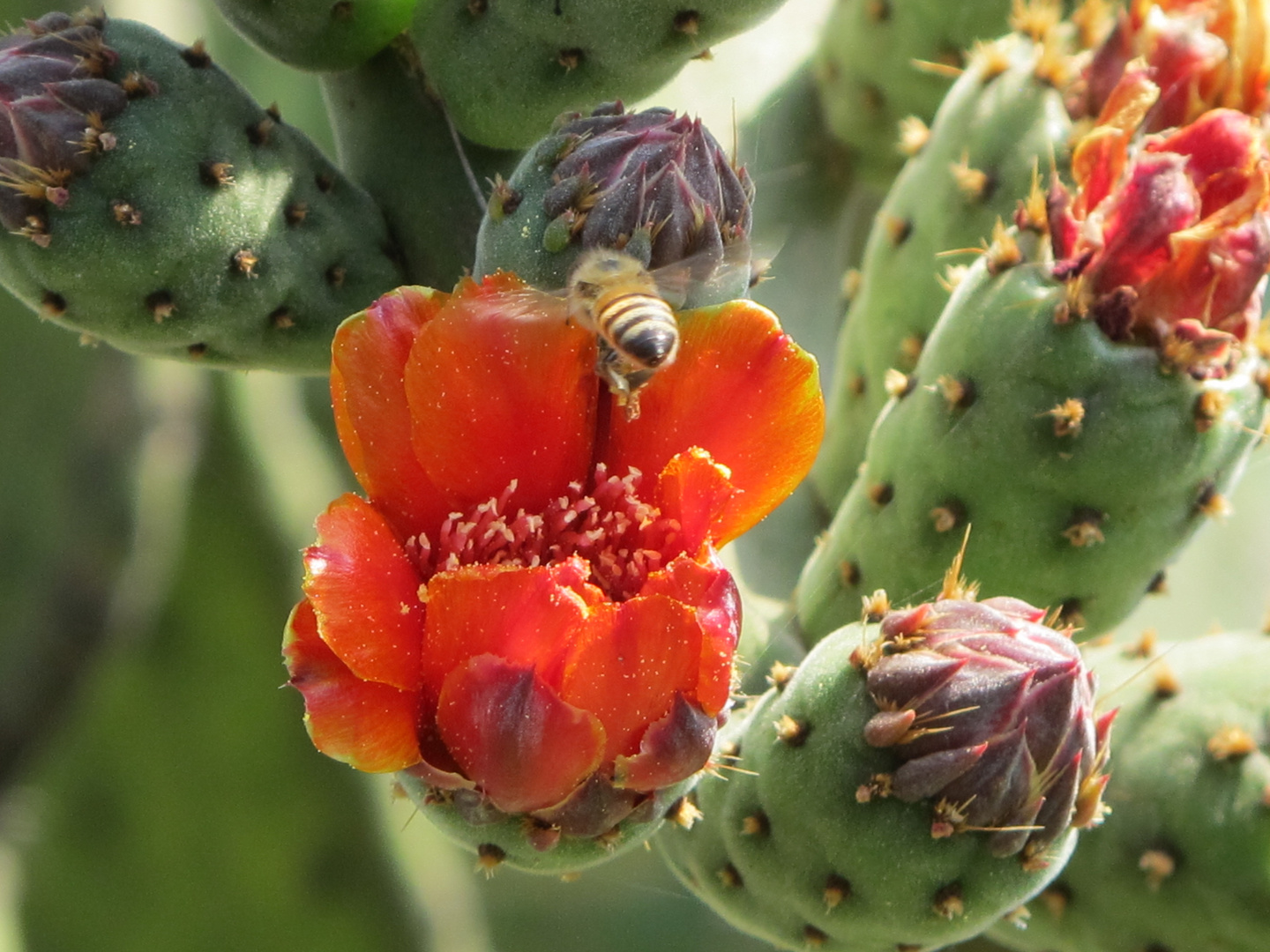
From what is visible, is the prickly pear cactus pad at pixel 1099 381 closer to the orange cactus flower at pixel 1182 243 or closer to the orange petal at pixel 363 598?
the orange cactus flower at pixel 1182 243

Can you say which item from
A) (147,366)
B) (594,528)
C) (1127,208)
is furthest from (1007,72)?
(147,366)

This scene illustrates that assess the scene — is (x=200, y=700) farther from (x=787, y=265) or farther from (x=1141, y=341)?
(x=1141, y=341)

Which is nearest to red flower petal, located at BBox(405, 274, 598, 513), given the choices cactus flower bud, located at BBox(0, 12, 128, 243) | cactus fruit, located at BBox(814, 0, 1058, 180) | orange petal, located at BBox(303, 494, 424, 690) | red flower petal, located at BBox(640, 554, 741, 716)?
orange petal, located at BBox(303, 494, 424, 690)

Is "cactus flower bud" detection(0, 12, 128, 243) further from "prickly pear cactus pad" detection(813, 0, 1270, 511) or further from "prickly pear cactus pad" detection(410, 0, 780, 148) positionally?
"prickly pear cactus pad" detection(813, 0, 1270, 511)

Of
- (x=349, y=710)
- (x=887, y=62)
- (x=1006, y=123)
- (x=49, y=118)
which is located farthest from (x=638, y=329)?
(x=887, y=62)

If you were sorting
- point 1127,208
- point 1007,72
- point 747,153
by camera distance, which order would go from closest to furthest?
point 1127,208
point 1007,72
point 747,153

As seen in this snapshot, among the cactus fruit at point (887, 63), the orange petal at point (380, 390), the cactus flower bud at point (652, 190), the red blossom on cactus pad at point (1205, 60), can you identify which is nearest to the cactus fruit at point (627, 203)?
the cactus flower bud at point (652, 190)

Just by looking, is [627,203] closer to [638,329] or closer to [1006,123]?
[638,329]
